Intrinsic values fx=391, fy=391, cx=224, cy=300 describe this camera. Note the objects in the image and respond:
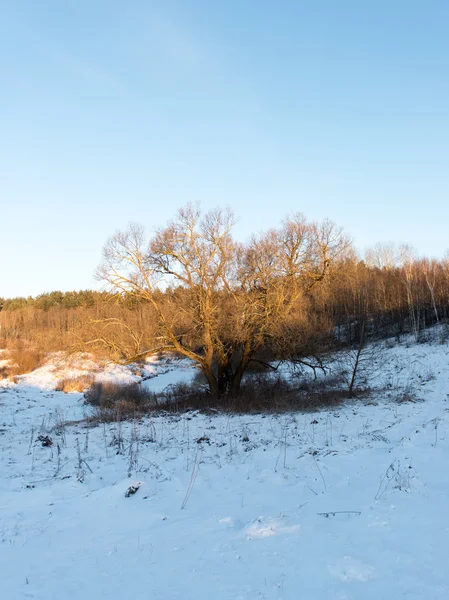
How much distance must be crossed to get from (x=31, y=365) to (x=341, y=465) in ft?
127

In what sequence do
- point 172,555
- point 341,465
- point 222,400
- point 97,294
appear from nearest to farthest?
1. point 172,555
2. point 341,465
3. point 222,400
4. point 97,294

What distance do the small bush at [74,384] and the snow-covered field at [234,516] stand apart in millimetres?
20344

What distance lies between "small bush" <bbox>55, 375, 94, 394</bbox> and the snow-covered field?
20.3 m

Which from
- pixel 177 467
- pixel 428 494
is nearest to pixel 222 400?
pixel 177 467

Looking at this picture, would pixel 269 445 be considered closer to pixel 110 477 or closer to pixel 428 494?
pixel 110 477

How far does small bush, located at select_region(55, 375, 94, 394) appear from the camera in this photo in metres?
29.3

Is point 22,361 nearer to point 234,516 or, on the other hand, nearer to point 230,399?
point 230,399

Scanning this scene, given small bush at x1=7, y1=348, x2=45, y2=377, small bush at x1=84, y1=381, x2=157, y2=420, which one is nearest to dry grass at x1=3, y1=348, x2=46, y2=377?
small bush at x1=7, y1=348, x2=45, y2=377

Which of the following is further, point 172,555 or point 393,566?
point 172,555

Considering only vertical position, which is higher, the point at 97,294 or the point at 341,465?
the point at 97,294

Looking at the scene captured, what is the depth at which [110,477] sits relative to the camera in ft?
23.5

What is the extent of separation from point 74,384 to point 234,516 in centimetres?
2769

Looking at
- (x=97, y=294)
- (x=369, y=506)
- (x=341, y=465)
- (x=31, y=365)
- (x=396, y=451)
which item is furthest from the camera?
(x=31, y=365)

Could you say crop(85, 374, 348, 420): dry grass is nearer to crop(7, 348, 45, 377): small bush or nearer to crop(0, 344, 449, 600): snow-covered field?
crop(0, 344, 449, 600): snow-covered field
